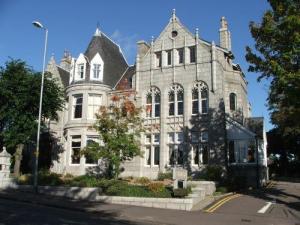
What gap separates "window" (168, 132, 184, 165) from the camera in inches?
1314

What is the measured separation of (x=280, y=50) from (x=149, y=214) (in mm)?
12399

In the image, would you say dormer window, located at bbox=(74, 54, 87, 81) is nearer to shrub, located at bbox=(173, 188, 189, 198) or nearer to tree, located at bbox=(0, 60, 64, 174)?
tree, located at bbox=(0, 60, 64, 174)

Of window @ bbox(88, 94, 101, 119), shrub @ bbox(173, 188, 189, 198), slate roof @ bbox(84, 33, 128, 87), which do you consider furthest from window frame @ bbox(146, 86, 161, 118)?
shrub @ bbox(173, 188, 189, 198)

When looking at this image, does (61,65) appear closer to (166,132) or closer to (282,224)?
(166,132)

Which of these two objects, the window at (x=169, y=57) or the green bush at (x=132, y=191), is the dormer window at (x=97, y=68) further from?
the green bush at (x=132, y=191)

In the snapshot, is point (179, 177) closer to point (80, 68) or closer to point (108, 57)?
point (80, 68)

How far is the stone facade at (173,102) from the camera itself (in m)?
32.6

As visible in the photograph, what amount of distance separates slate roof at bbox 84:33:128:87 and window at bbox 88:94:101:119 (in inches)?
71.6

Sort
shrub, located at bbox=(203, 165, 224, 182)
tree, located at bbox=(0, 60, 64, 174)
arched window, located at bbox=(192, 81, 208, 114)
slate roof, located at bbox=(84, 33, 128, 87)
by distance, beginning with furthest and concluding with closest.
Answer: slate roof, located at bbox=(84, 33, 128, 87)
arched window, located at bbox=(192, 81, 208, 114)
tree, located at bbox=(0, 60, 64, 174)
shrub, located at bbox=(203, 165, 224, 182)

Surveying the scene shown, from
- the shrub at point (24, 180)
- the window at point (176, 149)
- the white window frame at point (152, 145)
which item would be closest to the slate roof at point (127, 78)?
the white window frame at point (152, 145)

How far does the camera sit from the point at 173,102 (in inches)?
1379

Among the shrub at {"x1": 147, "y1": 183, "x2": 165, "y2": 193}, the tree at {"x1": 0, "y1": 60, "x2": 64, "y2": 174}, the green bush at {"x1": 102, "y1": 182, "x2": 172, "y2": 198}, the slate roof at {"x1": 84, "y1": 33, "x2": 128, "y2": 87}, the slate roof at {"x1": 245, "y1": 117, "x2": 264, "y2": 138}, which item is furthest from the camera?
the slate roof at {"x1": 84, "y1": 33, "x2": 128, "y2": 87}

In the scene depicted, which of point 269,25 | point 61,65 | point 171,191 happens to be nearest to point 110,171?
point 171,191

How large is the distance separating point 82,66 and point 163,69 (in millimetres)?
8669
